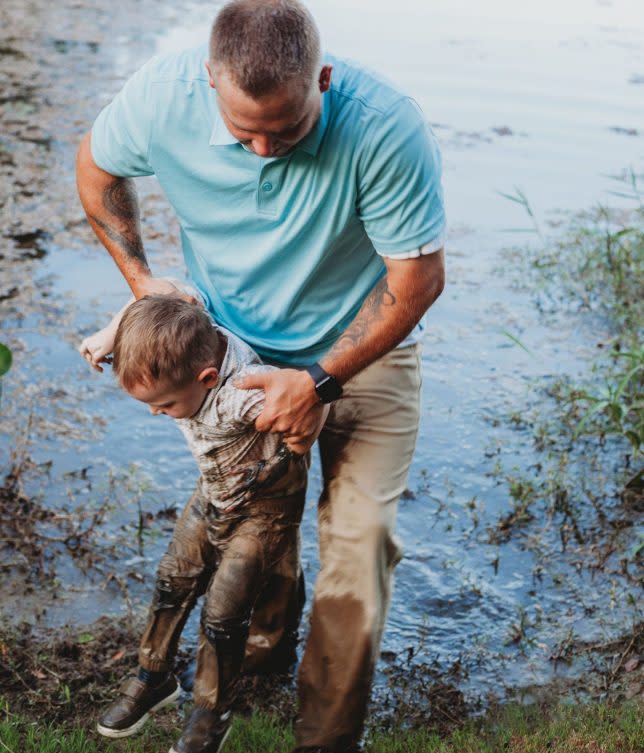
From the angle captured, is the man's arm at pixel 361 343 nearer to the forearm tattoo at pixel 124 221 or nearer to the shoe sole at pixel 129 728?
the forearm tattoo at pixel 124 221

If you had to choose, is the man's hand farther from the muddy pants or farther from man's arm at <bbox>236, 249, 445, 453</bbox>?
the muddy pants

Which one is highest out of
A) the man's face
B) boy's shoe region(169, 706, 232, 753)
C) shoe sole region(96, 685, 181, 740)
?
the man's face

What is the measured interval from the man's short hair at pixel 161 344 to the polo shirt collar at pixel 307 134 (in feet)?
1.61

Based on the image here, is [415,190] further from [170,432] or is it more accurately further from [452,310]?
[452,310]

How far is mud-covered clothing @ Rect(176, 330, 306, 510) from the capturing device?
3258 mm

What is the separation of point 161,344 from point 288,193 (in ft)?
1.98

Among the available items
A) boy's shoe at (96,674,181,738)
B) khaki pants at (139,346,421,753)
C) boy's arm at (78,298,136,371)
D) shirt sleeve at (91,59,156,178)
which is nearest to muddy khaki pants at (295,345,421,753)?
khaki pants at (139,346,421,753)

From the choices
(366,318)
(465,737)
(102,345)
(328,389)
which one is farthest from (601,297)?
(102,345)

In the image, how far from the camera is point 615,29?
17.2 metres

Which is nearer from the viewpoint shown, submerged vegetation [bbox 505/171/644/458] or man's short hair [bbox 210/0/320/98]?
man's short hair [bbox 210/0/320/98]

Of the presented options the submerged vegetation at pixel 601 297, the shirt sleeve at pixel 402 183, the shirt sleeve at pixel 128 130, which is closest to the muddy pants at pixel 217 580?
the shirt sleeve at pixel 402 183

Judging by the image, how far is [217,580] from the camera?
3.38 meters

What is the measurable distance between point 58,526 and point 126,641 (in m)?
0.84

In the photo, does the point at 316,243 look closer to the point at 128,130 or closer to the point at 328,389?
the point at 328,389
